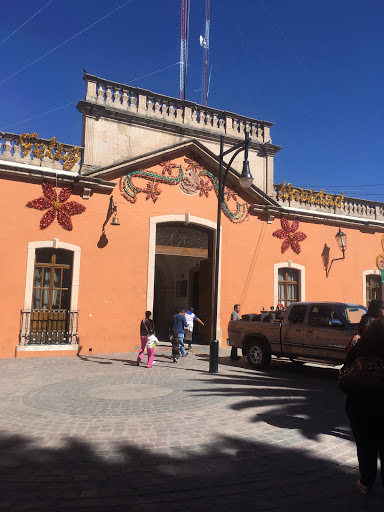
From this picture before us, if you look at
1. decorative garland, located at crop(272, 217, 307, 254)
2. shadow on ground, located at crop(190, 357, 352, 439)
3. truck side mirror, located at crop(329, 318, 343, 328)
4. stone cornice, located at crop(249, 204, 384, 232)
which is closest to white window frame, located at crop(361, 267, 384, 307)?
stone cornice, located at crop(249, 204, 384, 232)

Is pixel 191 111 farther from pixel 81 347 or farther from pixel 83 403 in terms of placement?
pixel 83 403

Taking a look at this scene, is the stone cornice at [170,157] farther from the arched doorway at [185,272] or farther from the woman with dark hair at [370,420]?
the woman with dark hair at [370,420]

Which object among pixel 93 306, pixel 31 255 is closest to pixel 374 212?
pixel 93 306

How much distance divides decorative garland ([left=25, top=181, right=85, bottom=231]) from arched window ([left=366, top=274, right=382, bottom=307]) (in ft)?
46.1

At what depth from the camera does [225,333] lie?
14.9 meters

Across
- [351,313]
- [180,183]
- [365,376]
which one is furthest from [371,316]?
[180,183]

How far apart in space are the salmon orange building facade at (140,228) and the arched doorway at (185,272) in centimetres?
7

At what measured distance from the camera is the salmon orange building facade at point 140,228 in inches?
480

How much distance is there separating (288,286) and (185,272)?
18.6ft

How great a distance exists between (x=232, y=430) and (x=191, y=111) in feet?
43.1

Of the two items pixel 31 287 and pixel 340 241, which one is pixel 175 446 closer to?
pixel 31 287

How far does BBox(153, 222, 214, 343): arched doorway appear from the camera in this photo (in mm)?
14820

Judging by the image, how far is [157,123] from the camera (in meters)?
14.5

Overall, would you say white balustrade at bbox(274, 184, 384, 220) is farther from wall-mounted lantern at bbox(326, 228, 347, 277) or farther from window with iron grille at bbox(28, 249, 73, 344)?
window with iron grille at bbox(28, 249, 73, 344)
